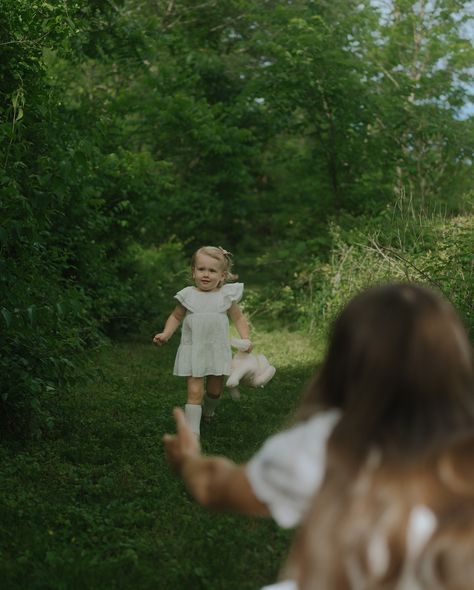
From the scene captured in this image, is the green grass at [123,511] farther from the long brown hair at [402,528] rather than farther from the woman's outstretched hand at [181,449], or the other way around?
the long brown hair at [402,528]

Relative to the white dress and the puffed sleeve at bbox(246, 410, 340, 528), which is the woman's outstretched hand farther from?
the white dress

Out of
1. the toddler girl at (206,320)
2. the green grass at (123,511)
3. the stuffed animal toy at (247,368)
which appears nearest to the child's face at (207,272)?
the toddler girl at (206,320)

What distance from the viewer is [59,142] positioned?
5949 mm

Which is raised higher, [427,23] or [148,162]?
[427,23]

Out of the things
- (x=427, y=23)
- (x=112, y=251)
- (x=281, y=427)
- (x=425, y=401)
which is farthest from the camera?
(x=427, y=23)

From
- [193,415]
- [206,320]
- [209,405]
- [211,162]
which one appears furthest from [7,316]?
[211,162]

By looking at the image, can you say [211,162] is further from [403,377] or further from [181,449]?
[403,377]

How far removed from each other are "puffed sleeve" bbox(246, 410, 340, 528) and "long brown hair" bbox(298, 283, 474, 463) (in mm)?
77

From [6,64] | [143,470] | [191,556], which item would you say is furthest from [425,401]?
[6,64]

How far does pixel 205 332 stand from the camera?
265 inches

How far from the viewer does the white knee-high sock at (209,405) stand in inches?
280

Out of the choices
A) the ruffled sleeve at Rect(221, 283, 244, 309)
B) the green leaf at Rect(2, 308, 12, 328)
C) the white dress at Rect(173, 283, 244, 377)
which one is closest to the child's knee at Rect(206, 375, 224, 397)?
the white dress at Rect(173, 283, 244, 377)

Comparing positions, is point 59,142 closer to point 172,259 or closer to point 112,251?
point 112,251

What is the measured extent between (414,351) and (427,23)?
16.3 metres
